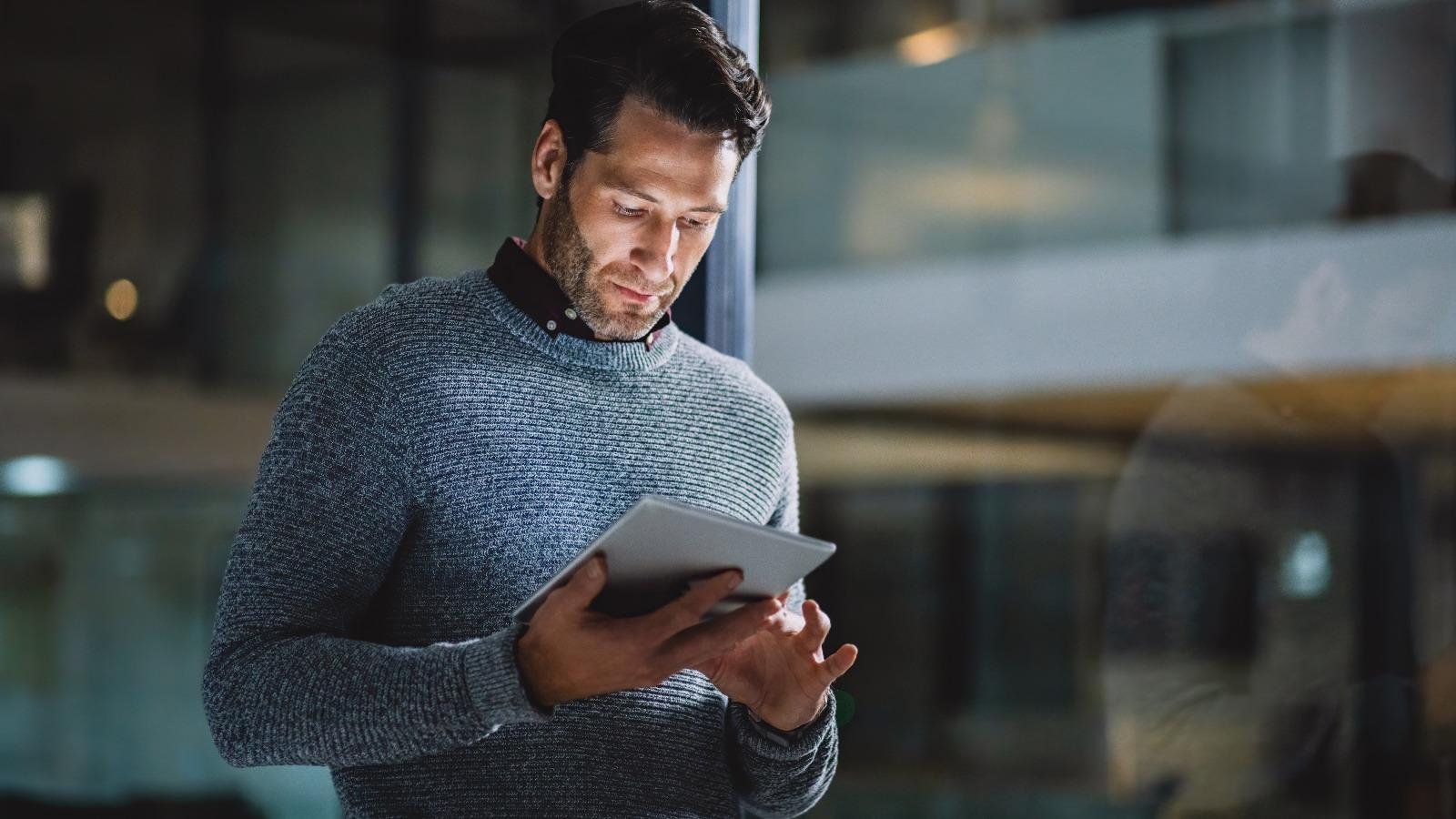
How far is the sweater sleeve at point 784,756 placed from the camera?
1.30 metres

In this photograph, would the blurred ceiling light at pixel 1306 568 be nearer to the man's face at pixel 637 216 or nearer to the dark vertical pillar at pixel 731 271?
the dark vertical pillar at pixel 731 271

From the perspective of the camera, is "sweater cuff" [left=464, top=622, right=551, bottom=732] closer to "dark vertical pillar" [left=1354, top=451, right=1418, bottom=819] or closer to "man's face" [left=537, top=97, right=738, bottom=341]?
"man's face" [left=537, top=97, right=738, bottom=341]

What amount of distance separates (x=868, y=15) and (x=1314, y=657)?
3354 millimetres

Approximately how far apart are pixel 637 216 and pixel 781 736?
429mm

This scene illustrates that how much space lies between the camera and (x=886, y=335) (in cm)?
675

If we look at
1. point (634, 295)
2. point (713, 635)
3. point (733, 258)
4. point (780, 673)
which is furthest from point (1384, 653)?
point (713, 635)

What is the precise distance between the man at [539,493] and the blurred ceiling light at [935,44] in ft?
18.4

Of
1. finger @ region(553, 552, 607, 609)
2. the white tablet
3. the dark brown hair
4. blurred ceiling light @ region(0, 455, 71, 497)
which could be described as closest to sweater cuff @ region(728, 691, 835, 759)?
the white tablet

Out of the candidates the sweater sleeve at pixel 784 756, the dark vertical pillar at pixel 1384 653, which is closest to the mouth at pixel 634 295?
the sweater sleeve at pixel 784 756

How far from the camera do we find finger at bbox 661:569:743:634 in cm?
101

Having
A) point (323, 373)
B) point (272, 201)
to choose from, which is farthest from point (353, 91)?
point (323, 373)

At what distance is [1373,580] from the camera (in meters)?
4.60

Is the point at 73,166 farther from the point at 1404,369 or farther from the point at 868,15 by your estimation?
the point at 1404,369

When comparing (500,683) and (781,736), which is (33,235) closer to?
(781,736)
